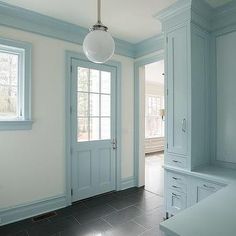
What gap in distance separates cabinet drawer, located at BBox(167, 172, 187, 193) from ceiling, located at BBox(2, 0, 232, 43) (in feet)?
6.98

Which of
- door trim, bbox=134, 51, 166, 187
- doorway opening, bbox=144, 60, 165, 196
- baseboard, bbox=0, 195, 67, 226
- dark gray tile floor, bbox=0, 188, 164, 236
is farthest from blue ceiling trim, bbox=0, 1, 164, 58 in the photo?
doorway opening, bbox=144, 60, 165, 196

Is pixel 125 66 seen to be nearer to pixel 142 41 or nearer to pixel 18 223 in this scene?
pixel 142 41

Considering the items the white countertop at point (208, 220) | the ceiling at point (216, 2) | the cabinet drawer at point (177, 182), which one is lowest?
the cabinet drawer at point (177, 182)

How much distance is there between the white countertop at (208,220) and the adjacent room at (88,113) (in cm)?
74

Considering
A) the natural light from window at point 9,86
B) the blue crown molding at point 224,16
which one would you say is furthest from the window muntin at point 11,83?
the blue crown molding at point 224,16

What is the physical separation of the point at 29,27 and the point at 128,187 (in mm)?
3159

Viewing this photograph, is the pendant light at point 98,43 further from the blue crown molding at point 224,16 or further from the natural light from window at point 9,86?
the blue crown molding at point 224,16

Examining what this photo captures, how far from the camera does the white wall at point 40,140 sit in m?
2.52

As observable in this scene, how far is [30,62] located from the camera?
8.66ft

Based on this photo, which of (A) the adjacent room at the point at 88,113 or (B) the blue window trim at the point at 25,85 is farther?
(B) the blue window trim at the point at 25,85

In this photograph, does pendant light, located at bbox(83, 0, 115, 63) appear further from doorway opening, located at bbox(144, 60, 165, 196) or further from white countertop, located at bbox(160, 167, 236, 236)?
doorway opening, located at bbox(144, 60, 165, 196)

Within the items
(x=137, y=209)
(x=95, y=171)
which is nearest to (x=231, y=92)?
(x=137, y=209)

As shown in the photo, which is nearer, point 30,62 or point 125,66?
point 30,62

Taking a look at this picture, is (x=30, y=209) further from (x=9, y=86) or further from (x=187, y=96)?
(x=187, y=96)
